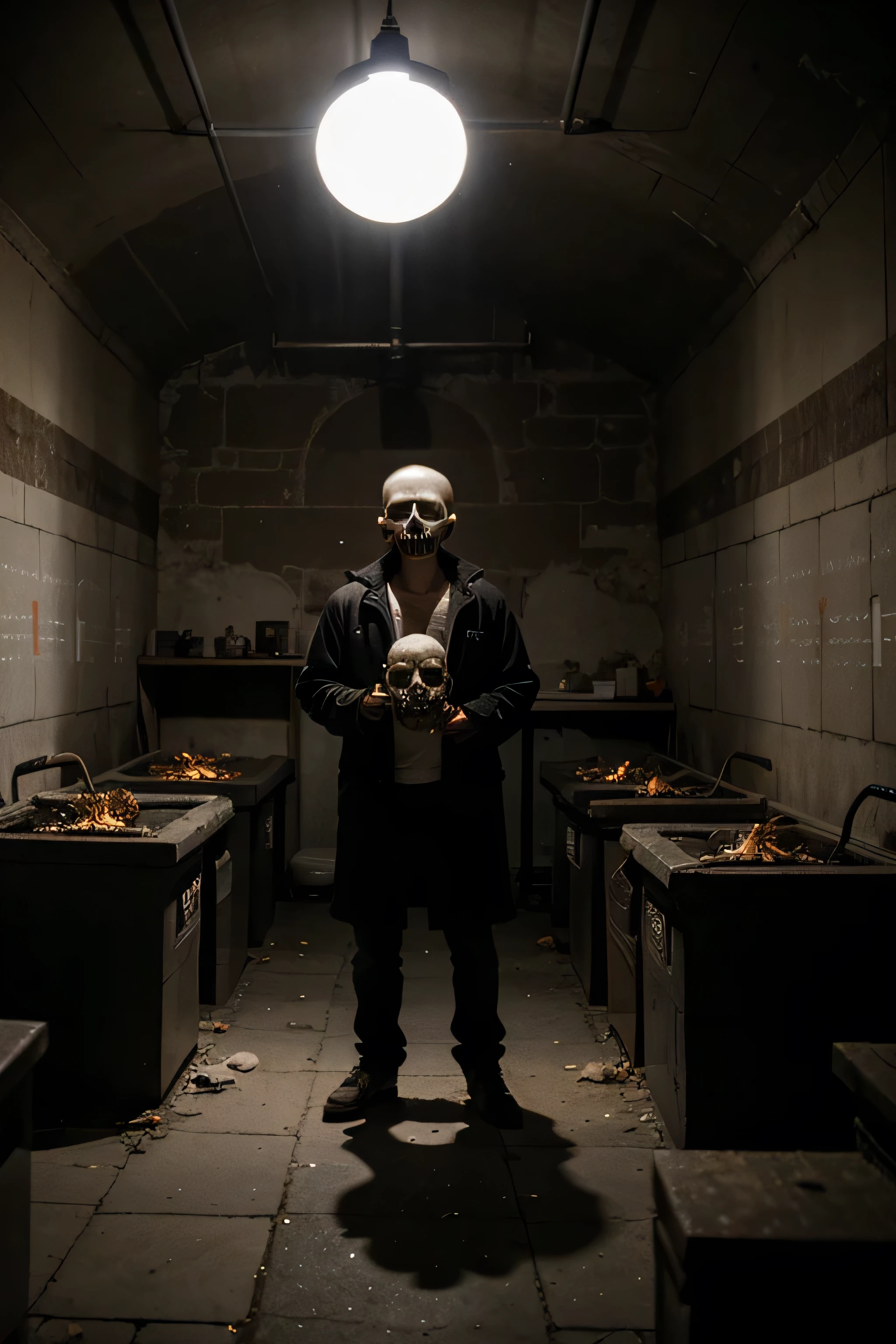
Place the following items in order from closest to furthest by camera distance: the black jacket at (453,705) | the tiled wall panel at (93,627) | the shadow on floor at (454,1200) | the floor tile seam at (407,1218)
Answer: the shadow on floor at (454,1200) → the floor tile seam at (407,1218) → the black jacket at (453,705) → the tiled wall panel at (93,627)

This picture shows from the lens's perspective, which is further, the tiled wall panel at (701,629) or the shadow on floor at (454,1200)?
the tiled wall panel at (701,629)

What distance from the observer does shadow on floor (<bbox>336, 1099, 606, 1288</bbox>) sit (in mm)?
2219

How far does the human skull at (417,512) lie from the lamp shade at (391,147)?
1098 millimetres

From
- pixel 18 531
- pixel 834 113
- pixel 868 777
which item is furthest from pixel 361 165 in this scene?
pixel 868 777

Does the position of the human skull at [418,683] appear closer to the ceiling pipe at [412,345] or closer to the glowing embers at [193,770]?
the glowing embers at [193,770]

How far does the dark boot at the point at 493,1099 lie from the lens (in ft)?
9.36

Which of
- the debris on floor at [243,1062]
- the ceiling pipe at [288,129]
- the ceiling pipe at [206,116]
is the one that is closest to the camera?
the ceiling pipe at [206,116]

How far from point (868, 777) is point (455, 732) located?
1366 mm

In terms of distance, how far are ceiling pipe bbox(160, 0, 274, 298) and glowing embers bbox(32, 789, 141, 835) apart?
101 inches

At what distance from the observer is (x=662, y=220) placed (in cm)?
424

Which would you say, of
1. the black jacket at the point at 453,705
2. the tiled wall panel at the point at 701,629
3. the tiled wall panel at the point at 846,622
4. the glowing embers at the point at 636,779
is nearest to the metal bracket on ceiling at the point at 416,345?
the tiled wall panel at the point at 701,629

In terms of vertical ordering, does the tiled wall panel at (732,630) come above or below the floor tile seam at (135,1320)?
above

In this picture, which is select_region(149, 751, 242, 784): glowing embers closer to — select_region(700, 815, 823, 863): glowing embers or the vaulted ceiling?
the vaulted ceiling

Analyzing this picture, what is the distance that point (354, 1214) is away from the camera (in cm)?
239
